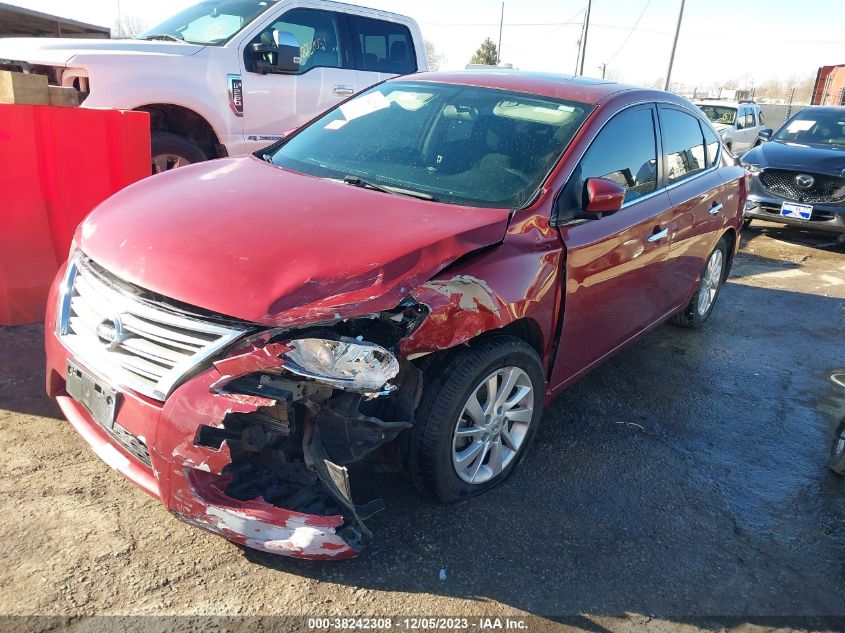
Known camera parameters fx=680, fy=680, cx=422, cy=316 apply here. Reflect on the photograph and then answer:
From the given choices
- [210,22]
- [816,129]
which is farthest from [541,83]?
[816,129]

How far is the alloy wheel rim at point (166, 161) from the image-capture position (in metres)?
5.70

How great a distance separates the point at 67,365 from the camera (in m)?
2.66

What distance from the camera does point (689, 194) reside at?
171 inches

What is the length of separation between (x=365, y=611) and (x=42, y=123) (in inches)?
142

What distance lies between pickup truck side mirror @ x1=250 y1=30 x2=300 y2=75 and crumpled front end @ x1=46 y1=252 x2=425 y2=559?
4.35m

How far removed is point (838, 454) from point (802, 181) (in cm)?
640

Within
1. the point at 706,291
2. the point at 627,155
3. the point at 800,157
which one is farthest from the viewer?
the point at 800,157

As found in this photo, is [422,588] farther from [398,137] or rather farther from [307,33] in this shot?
[307,33]

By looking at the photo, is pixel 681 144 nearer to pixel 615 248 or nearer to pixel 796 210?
pixel 615 248

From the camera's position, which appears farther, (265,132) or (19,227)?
(265,132)

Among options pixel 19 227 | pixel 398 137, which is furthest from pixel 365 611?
pixel 19 227

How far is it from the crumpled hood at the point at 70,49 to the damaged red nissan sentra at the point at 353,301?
258cm

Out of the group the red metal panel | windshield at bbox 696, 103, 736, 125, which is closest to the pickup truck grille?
windshield at bbox 696, 103, 736, 125

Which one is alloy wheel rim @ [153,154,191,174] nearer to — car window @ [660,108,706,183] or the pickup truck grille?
car window @ [660,108,706,183]
